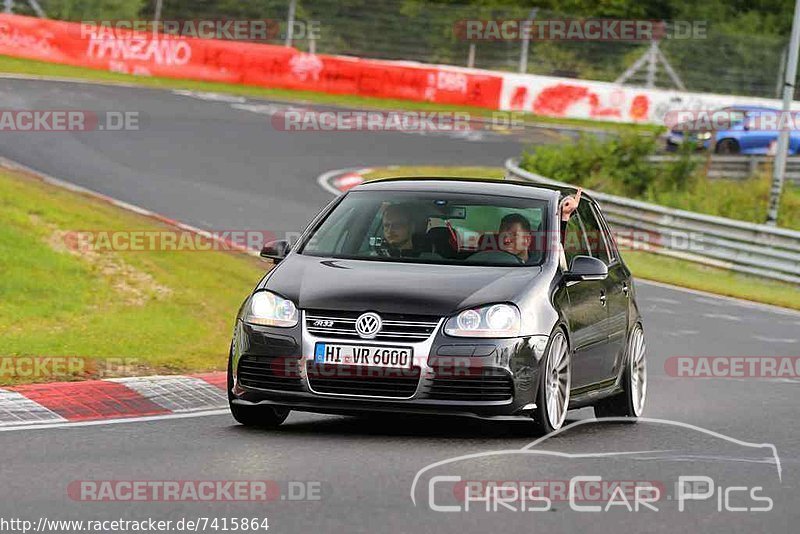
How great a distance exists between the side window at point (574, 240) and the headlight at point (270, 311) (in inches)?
75.9

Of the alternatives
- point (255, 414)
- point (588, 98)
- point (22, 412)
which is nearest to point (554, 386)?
point (255, 414)

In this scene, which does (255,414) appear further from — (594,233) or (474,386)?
(594,233)

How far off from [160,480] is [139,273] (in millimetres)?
9575

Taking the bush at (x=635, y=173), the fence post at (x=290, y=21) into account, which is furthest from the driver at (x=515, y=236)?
the fence post at (x=290, y=21)

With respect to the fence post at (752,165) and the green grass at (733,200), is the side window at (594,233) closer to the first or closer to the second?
the green grass at (733,200)

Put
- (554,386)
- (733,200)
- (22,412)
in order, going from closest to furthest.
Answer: (554,386) < (22,412) < (733,200)

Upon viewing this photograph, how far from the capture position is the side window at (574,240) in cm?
1052

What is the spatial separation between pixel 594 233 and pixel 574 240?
1.75 feet

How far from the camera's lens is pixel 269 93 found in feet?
146

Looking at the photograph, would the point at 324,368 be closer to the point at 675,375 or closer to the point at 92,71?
the point at 675,375

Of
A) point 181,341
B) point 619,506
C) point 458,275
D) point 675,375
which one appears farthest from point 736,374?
point 619,506

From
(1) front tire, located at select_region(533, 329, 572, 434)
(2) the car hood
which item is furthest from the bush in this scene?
(2) the car hood

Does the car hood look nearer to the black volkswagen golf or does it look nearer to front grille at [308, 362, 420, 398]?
the black volkswagen golf

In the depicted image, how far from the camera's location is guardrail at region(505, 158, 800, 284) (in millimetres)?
25047
